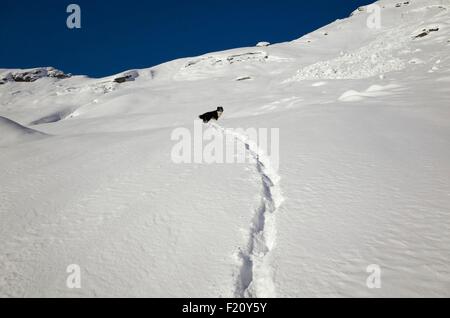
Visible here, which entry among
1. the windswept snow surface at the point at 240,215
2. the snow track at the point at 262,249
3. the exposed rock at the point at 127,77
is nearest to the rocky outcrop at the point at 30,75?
the exposed rock at the point at 127,77

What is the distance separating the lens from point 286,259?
184 centimetres

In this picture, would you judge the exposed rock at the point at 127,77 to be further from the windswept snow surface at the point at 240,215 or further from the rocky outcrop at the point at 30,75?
the windswept snow surface at the point at 240,215

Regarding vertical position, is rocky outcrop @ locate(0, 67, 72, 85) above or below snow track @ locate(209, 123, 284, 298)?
above

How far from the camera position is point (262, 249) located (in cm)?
204

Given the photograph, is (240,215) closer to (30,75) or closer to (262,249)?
(262,249)

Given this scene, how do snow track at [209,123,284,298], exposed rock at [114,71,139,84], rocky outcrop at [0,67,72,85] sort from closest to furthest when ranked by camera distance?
snow track at [209,123,284,298], exposed rock at [114,71,139,84], rocky outcrop at [0,67,72,85]

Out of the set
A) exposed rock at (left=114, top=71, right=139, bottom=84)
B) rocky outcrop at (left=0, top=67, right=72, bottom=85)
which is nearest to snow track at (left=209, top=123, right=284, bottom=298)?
exposed rock at (left=114, top=71, right=139, bottom=84)

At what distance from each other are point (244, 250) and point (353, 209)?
3.97 feet

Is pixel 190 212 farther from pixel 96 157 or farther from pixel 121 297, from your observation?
pixel 96 157

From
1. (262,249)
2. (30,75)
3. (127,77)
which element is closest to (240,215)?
(262,249)

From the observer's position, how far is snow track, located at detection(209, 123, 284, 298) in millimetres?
1663

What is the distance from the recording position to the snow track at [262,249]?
1663 mm

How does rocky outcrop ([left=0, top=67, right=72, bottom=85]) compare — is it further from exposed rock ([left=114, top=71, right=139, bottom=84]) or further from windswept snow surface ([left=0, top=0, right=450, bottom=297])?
windswept snow surface ([left=0, top=0, right=450, bottom=297])
